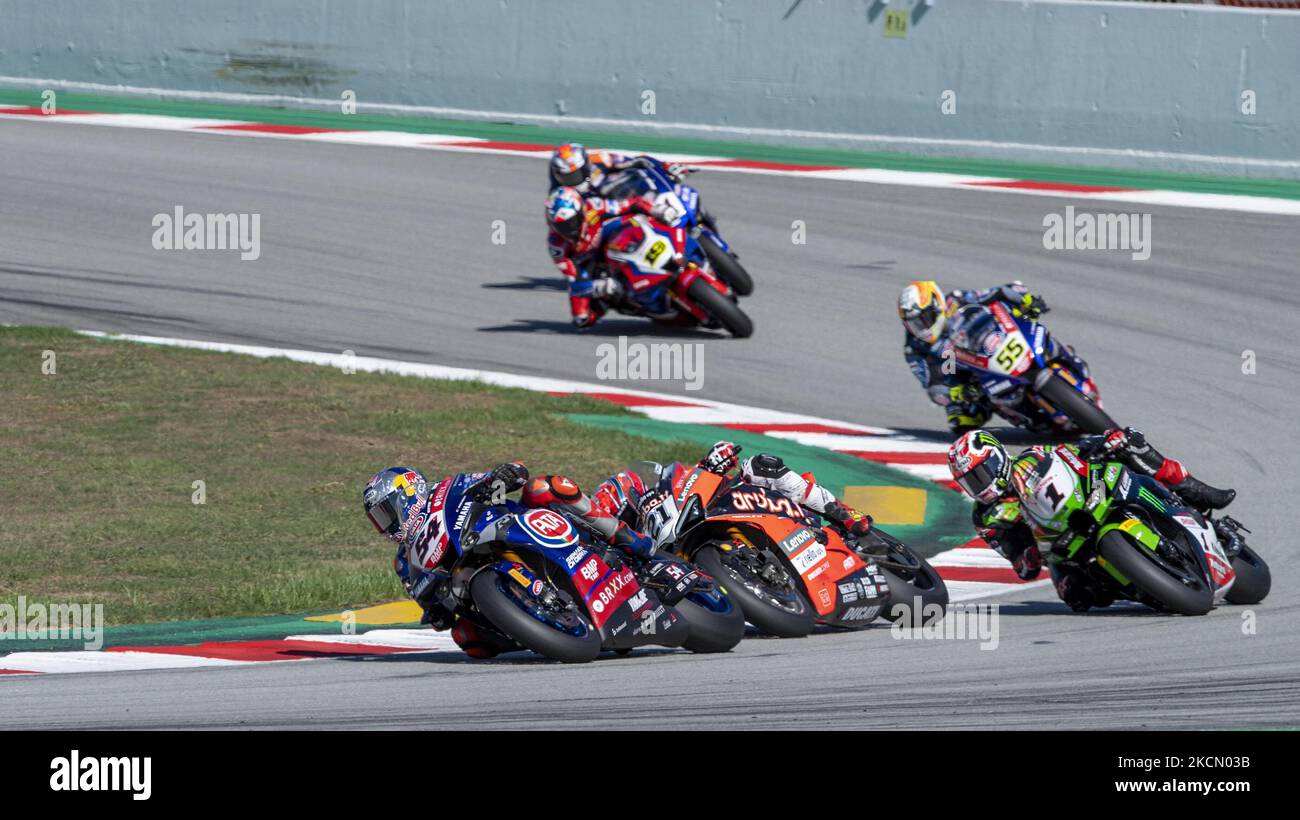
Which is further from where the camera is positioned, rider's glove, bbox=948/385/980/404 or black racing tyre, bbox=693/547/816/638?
rider's glove, bbox=948/385/980/404

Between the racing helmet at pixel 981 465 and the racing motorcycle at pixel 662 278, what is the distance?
8.02 metres

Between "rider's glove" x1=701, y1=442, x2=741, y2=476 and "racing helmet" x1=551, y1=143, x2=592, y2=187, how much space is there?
27.4 feet

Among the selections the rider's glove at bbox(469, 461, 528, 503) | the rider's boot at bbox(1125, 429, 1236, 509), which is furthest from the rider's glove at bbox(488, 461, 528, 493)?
the rider's boot at bbox(1125, 429, 1236, 509)

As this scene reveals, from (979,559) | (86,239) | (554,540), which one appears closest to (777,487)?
(554,540)

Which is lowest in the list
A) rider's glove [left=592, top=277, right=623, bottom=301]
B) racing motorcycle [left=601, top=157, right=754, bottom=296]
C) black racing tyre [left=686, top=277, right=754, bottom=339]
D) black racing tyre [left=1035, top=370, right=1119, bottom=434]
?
black racing tyre [left=1035, top=370, right=1119, bottom=434]

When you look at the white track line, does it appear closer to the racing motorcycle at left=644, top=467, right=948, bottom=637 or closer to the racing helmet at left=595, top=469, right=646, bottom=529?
the racing motorcycle at left=644, top=467, right=948, bottom=637

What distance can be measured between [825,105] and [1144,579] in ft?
48.4

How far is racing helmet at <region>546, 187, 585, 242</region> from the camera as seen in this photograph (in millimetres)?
17828

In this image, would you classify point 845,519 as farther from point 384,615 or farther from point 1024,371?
point 1024,371

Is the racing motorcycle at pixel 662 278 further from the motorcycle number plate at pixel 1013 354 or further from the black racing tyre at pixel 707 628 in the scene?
the black racing tyre at pixel 707 628

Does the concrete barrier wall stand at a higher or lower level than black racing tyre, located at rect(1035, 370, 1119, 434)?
higher

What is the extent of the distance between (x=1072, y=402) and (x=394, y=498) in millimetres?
6598

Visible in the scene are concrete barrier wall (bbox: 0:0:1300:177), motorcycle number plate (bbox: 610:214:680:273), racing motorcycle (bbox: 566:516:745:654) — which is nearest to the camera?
racing motorcycle (bbox: 566:516:745:654)

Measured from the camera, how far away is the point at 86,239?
21172 mm
